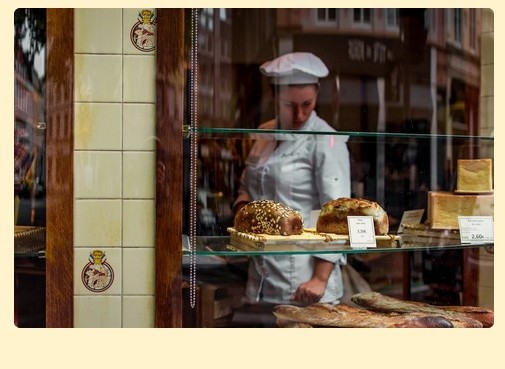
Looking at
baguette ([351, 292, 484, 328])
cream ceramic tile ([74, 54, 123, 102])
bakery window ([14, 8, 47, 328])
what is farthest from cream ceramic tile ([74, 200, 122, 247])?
baguette ([351, 292, 484, 328])

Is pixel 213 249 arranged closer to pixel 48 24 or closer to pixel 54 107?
pixel 54 107

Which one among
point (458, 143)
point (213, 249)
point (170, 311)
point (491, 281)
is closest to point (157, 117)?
point (213, 249)

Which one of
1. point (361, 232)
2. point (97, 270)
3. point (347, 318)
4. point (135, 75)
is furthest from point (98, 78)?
point (347, 318)

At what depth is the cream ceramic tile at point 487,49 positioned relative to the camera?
2693 millimetres

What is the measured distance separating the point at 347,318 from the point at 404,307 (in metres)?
0.25

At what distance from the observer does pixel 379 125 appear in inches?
111

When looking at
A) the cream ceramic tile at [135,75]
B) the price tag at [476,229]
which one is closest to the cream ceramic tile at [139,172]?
the cream ceramic tile at [135,75]

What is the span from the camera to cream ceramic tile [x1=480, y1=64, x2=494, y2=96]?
2.70 meters

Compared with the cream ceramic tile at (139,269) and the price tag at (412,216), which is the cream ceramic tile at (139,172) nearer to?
the cream ceramic tile at (139,269)

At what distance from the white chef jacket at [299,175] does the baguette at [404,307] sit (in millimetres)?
106

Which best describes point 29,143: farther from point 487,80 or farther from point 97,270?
point 487,80

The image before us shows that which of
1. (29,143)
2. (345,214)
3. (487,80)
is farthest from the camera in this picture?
(487,80)

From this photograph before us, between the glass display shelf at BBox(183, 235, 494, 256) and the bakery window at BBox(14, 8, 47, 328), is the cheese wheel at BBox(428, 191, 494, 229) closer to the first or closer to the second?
the glass display shelf at BBox(183, 235, 494, 256)

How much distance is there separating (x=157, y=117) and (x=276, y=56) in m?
0.66
